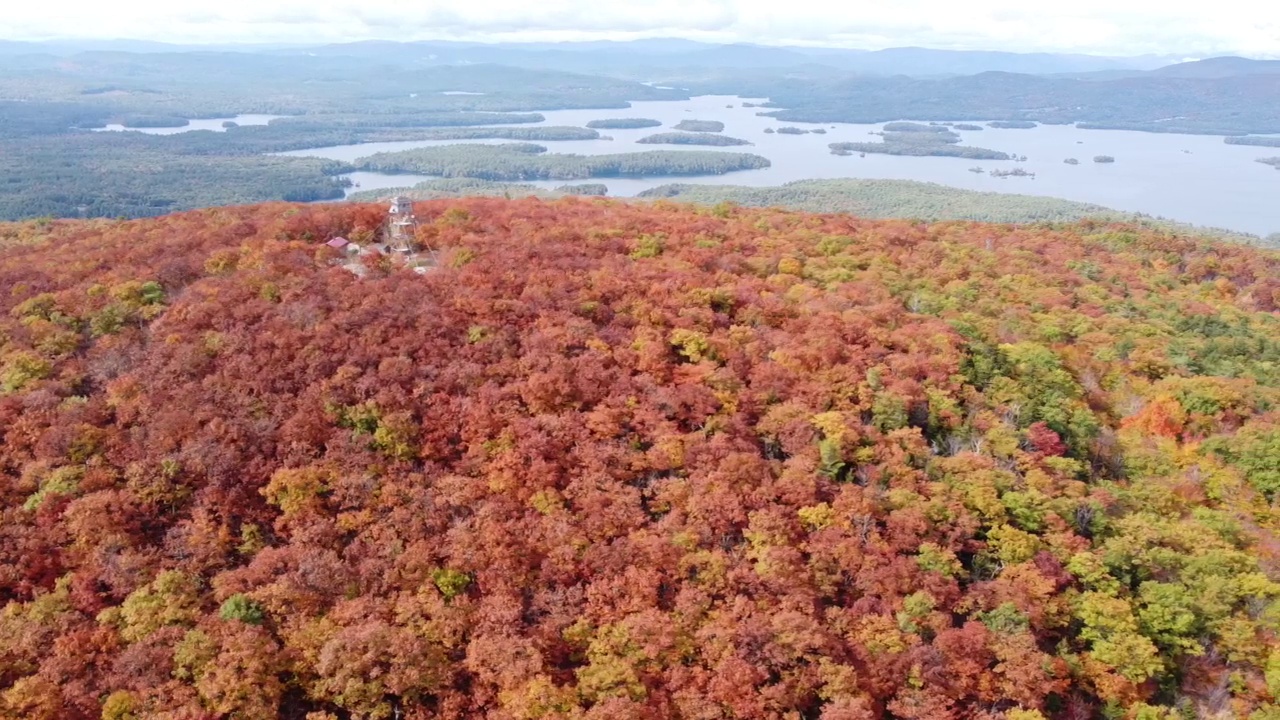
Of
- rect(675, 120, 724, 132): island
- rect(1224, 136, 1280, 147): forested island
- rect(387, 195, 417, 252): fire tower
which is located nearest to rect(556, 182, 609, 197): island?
rect(387, 195, 417, 252): fire tower

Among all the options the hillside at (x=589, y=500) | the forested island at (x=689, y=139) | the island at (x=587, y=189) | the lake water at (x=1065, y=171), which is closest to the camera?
the hillside at (x=589, y=500)

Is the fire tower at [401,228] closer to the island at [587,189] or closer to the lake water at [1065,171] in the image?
the island at [587,189]

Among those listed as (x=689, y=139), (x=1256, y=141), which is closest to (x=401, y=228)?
(x=689, y=139)

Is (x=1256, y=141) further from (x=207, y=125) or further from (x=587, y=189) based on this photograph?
(x=207, y=125)

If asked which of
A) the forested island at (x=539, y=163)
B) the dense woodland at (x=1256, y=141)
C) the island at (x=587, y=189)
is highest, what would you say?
the dense woodland at (x=1256, y=141)

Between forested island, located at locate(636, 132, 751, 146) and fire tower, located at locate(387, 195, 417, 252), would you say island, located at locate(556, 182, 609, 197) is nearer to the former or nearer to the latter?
forested island, located at locate(636, 132, 751, 146)

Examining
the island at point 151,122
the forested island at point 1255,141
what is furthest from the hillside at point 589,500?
the forested island at point 1255,141
